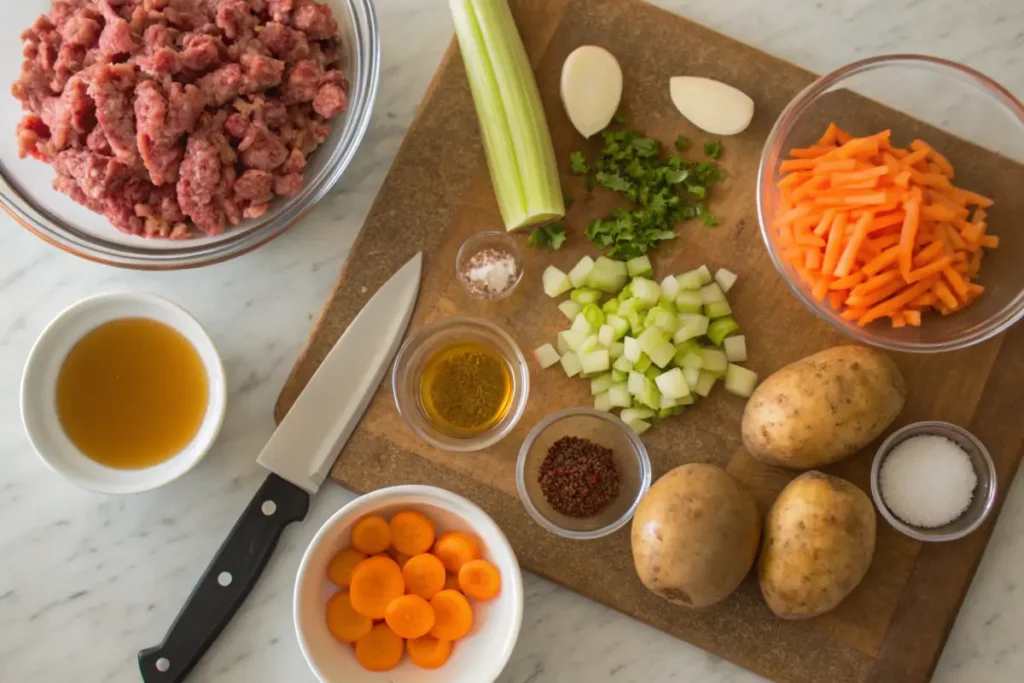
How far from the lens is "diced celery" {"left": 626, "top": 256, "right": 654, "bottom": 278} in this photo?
2.04 m

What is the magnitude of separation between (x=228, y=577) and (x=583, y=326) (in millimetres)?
1058

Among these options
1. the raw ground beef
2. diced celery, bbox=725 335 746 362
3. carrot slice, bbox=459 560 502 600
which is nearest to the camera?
the raw ground beef

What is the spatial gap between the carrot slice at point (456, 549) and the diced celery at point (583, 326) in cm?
56

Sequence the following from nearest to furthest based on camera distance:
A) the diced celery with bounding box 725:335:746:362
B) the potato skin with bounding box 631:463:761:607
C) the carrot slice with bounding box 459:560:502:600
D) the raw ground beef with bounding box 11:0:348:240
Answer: the raw ground beef with bounding box 11:0:348:240
the potato skin with bounding box 631:463:761:607
the carrot slice with bounding box 459:560:502:600
the diced celery with bounding box 725:335:746:362

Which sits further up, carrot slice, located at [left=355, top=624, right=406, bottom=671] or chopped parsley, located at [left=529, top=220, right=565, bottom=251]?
chopped parsley, located at [left=529, top=220, right=565, bottom=251]

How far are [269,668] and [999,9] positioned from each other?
250 cm

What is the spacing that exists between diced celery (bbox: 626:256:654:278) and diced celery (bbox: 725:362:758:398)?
0.31 m

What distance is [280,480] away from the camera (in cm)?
202

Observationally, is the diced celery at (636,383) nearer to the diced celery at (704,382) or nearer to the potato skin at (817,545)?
the diced celery at (704,382)

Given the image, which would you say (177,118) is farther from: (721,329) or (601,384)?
(721,329)

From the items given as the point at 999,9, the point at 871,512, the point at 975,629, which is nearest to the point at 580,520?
the point at 871,512

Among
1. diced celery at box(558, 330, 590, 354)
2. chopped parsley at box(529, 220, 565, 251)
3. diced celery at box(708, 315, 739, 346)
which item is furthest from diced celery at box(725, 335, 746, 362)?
chopped parsley at box(529, 220, 565, 251)

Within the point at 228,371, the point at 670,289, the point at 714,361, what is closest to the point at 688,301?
the point at 670,289

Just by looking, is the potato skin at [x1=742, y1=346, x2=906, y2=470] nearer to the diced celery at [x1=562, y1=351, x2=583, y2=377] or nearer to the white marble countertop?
the diced celery at [x1=562, y1=351, x2=583, y2=377]
